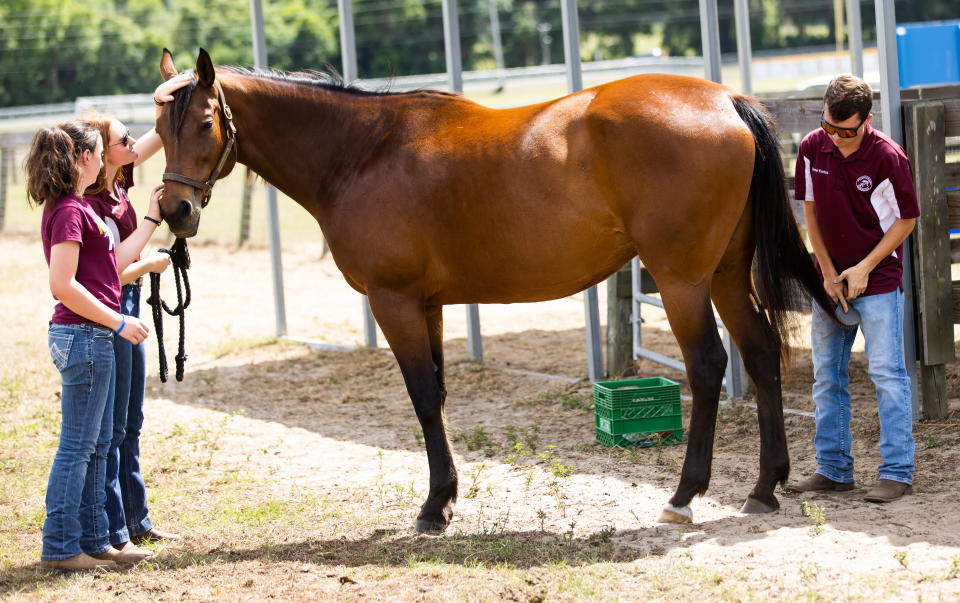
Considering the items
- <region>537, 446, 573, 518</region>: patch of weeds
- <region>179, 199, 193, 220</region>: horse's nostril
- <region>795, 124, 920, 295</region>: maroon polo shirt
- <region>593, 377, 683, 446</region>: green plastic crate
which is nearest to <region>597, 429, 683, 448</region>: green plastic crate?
<region>593, 377, 683, 446</region>: green plastic crate

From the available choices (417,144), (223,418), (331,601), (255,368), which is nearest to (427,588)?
(331,601)

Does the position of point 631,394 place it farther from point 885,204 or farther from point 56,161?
point 56,161

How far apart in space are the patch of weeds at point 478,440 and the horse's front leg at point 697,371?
155 cm

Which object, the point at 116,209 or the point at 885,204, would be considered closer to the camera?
the point at 116,209

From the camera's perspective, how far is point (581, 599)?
3.28 m

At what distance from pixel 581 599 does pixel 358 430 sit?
309 centimetres

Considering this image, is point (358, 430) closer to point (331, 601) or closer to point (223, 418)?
point (223, 418)

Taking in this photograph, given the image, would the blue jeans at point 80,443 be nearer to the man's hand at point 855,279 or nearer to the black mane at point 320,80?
the black mane at point 320,80

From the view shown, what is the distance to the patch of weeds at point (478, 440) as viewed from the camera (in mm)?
5484

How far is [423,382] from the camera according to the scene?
4246 millimetres

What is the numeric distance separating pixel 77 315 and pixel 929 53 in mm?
→ 11526

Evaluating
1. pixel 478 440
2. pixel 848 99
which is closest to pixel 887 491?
pixel 848 99

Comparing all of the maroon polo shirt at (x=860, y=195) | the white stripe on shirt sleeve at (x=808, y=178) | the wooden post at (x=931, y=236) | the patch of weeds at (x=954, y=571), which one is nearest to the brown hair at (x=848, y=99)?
the maroon polo shirt at (x=860, y=195)

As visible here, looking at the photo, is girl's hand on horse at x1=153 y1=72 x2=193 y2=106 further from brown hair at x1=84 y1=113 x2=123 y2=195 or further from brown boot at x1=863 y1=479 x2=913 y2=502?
brown boot at x1=863 y1=479 x2=913 y2=502
